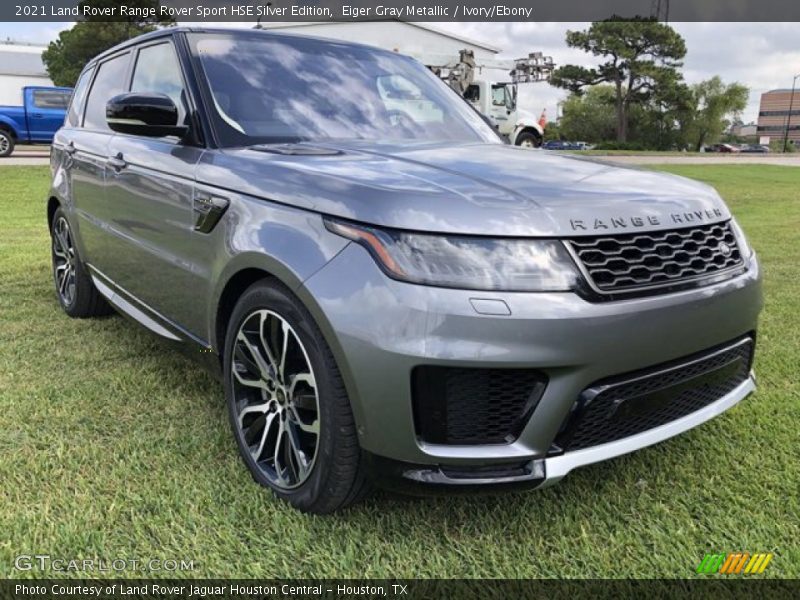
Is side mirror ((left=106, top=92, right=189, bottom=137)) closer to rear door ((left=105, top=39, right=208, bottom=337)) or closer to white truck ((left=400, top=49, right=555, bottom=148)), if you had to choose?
rear door ((left=105, top=39, right=208, bottom=337))

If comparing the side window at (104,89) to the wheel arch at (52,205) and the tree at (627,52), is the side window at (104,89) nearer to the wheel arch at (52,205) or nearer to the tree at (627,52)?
the wheel arch at (52,205)

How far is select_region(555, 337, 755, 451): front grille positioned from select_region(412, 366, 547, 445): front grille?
5.9 inches

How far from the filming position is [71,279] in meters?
4.62

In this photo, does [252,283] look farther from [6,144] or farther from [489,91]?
[489,91]

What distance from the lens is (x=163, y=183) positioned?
2914 mm

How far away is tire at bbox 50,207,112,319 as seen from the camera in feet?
14.5

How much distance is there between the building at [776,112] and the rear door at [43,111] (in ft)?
350

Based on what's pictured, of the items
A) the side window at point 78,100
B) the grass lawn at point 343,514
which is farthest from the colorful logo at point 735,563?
the side window at point 78,100

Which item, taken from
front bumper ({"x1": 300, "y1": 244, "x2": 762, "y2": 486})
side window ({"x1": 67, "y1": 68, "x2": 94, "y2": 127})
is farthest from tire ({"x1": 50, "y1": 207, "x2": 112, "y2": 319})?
front bumper ({"x1": 300, "y1": 244, "x2": 762, "y2": 486})

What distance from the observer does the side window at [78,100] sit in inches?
180

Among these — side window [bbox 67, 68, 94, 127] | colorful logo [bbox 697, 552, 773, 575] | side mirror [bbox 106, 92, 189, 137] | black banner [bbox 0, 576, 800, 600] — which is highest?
side window [bbox 67, 68, 94, 127]

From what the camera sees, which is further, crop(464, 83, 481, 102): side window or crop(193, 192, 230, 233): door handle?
crop(464, 83, 481, 102): side window

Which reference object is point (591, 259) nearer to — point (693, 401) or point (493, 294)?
point (493, 294)

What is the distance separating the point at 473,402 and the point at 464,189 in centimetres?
64
